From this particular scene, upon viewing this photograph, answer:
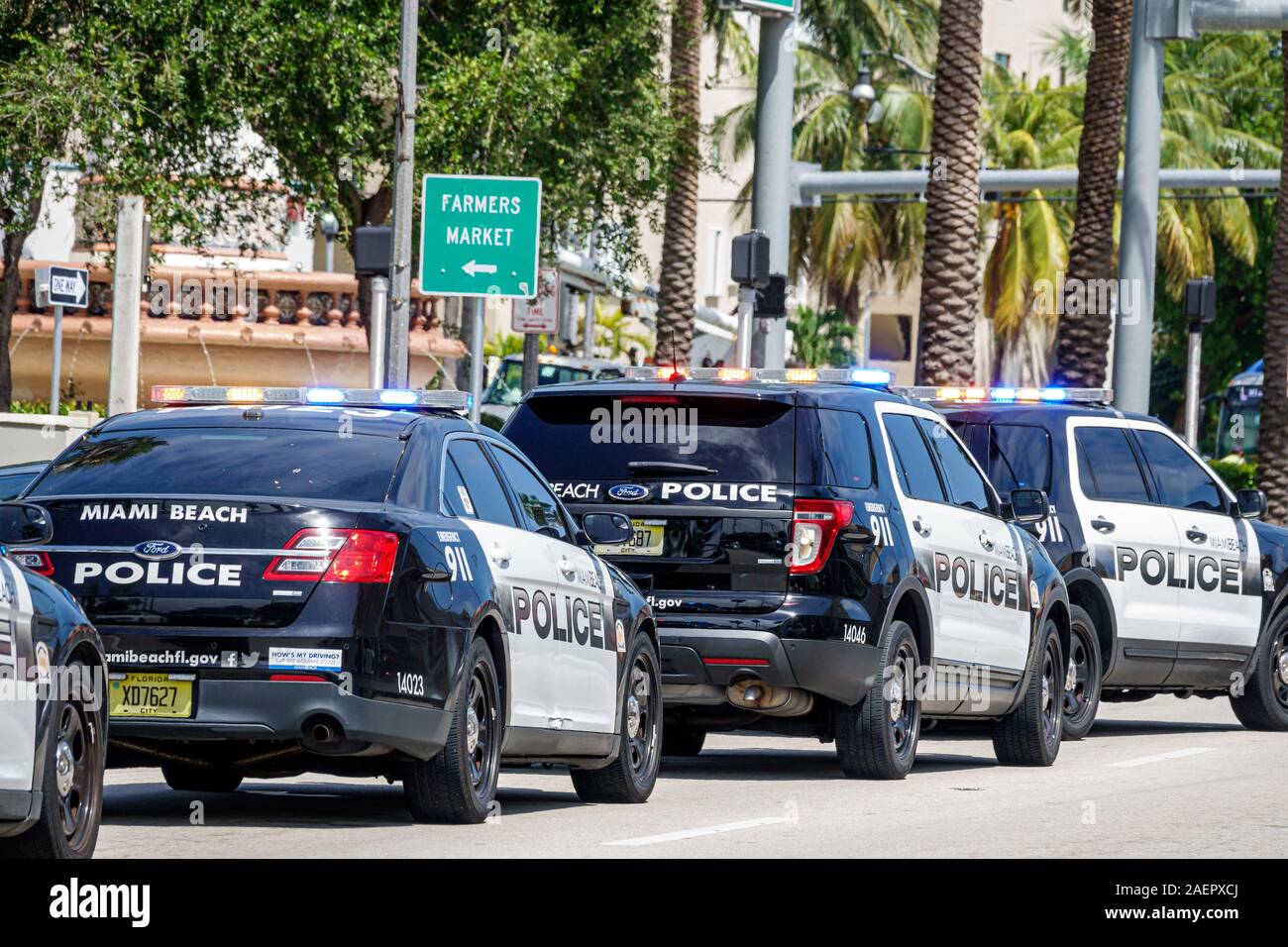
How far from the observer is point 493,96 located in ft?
87.4

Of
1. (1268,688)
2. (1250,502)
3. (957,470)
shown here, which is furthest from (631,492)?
(1268,688)

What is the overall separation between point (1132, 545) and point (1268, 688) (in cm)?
207

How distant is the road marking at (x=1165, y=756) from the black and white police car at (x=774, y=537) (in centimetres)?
184

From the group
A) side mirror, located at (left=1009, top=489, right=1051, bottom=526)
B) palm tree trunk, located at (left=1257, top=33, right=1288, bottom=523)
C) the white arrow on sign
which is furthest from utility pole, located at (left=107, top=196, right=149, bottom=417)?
palm tree trunk, located at (left=1257, top=33, right=1288, bottom=523)

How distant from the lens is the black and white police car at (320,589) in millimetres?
9070

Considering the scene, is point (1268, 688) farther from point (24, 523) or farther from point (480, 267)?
point (24, 523)

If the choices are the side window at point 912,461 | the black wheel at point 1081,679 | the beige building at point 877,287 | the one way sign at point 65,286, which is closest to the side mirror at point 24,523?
the side window at point 912,461

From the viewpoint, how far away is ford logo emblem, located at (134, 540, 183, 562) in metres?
9.16

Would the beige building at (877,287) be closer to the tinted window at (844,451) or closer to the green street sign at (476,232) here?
the green street sign at (476,232)

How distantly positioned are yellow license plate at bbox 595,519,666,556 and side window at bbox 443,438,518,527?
172 cm

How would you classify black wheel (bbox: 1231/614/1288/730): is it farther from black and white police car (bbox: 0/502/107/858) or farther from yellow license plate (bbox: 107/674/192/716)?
black and white police car (bbox: 0/502/107/858)
